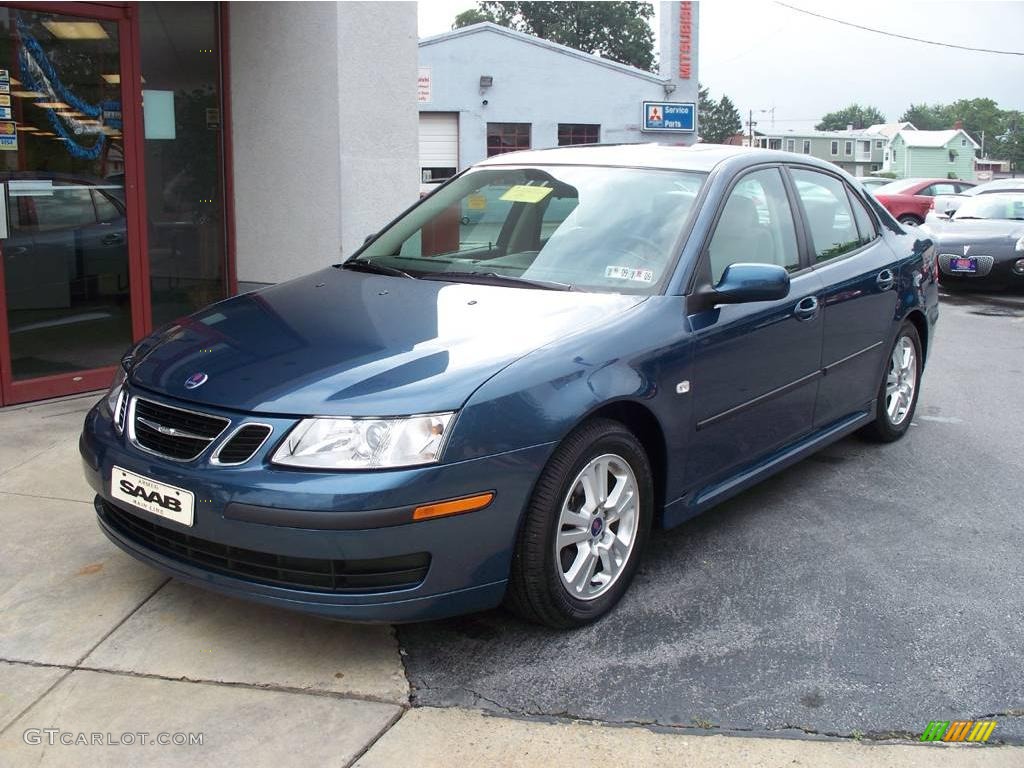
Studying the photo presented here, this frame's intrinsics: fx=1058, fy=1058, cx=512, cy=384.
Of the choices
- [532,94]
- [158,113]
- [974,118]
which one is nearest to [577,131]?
[532,94]

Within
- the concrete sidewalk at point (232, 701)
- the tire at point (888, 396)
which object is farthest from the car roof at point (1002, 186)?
the concrete sidewalk at point (232, 701)

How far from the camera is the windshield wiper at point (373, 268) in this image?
14.3ft

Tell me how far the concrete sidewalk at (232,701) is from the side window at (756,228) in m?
1.88

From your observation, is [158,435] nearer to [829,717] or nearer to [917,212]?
[829,717]

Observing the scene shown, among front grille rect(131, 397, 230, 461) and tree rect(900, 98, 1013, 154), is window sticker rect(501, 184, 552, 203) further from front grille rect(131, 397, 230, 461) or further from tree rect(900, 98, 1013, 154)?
tree rect(900, 98, 1013, 154)

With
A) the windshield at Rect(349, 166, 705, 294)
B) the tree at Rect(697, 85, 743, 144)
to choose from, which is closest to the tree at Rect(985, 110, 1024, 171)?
the tree at Rect(697, 85, 743, 144)

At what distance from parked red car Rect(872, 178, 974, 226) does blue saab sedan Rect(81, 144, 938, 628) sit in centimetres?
1613

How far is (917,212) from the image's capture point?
20359 mm

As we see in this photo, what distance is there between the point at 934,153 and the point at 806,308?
4211 inches

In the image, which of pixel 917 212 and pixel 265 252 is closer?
pixel 265 252

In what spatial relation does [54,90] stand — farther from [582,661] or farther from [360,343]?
[582,661]

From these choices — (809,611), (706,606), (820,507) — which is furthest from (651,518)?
(820,507)

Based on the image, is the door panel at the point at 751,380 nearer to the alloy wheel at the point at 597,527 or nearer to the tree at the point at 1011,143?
the alloy wheel at the point at 597,527

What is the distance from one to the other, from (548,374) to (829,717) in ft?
4.28
